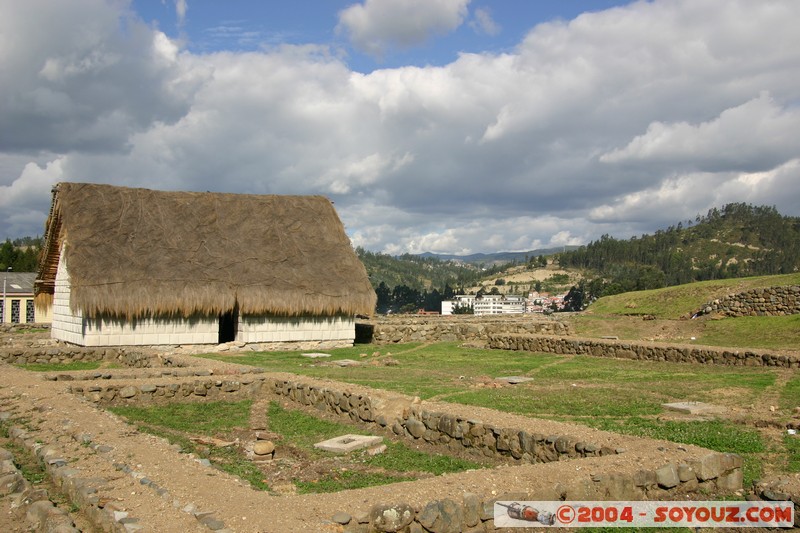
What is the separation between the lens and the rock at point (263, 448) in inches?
383

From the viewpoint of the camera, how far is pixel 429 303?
9619 cm

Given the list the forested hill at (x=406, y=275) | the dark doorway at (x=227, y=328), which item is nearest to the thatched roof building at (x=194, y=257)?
the dark doorway at (x=227, y=328)

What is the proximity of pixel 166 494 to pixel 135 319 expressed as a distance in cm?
1733

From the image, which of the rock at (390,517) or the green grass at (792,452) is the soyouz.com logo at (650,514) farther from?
the green grass at (792,452)

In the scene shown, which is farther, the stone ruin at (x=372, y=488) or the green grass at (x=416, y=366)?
the green grass at (x=416, y=366)

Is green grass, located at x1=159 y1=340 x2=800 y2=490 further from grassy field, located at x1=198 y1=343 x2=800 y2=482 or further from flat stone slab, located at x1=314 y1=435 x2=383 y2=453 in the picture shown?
flat stone slab, located at x1=314 y1=435 x2=383 y2=453

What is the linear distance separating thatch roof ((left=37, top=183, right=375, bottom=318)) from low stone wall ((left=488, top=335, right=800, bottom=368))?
6.04m

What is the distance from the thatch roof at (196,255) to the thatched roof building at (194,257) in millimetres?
37

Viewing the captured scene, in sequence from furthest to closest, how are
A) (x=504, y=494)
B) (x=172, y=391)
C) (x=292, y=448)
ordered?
(x=172, y=391)
(x=292, y=448)
(x=504, y=494)

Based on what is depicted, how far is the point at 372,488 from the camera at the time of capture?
6781 millimetres

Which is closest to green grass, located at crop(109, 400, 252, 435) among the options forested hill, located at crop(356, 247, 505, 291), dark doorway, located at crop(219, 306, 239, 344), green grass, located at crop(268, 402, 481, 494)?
green grass, located at crop(268, 402, 481, 494)

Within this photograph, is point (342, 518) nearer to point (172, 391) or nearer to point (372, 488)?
point (372, 488)

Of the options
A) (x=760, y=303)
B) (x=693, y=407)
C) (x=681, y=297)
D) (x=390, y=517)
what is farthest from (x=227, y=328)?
(x=681, y=297)

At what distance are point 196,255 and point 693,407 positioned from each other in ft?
59.2
